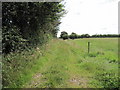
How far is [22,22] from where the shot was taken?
9.14 meters

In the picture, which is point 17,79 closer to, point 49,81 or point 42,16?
point 49,81

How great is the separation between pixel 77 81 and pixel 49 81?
132 cm

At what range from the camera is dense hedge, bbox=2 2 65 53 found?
263 inches

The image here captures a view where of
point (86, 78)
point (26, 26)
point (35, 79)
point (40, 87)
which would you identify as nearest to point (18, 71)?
point (35, 79)

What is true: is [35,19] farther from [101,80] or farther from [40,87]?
[101,80]

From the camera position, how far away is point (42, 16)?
948 centimetres

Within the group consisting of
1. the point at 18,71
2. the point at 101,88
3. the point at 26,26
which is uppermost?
the point at 26,26

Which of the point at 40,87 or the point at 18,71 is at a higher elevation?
the point at 18,71

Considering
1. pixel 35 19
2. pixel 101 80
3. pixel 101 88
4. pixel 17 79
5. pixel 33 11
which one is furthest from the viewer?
pixel 35 19

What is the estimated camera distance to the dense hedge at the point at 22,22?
263 inches

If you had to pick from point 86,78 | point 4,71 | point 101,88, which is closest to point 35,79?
point 4,71

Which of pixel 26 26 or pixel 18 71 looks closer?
pixel 18 71

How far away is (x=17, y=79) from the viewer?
16.2ft

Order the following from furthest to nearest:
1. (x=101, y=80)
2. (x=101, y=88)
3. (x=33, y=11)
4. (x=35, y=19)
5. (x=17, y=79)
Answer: (x=35, y=19), (x=33, y=11), (x=101, y=80), (x=17, y=79), (x=101, y=88)
